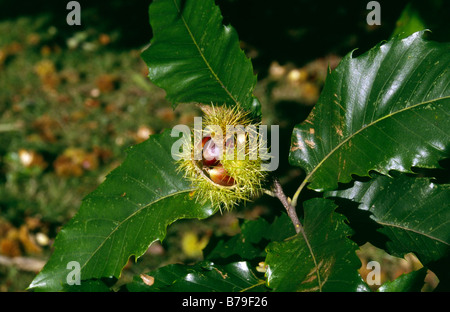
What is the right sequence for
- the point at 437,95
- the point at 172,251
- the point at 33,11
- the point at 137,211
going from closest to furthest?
the point at 437,95, the point at 137,211, the point at 172,251, the point at 33,11

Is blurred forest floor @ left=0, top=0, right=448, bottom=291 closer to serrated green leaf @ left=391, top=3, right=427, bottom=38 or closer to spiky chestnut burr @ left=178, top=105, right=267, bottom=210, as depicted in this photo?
serrated green leaf @ left=391, top=3, right=427, bottom=38

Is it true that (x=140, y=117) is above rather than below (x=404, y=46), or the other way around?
below

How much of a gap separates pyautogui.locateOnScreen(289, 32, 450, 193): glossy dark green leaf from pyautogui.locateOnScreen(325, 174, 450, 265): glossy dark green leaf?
156 millimetres

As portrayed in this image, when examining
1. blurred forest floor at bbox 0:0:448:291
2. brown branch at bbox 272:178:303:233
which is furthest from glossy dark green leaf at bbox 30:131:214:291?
blurred forest floor at bbox 0:0:448:291

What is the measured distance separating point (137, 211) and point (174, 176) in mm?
148

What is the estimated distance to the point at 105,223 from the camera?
1.12 metres

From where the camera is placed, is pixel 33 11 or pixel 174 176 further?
pixel 33 11

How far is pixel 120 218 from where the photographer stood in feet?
3.65

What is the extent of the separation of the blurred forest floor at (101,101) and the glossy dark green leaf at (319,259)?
1.45m

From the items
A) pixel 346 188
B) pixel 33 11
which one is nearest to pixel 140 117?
pixel 33 11

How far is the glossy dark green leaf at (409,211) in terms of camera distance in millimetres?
1048

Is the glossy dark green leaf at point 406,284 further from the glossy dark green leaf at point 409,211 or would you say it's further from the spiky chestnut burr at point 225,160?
the spiky chestnut burr at point 225,160

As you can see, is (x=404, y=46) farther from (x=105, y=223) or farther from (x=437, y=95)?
(x=105, y=223)

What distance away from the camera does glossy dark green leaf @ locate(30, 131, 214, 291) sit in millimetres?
1082
